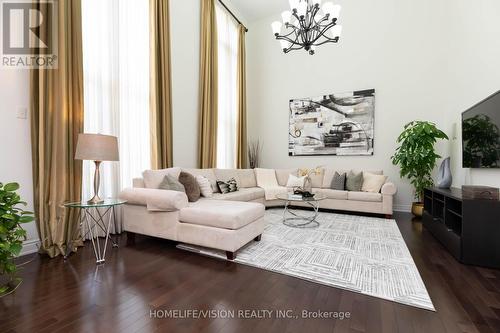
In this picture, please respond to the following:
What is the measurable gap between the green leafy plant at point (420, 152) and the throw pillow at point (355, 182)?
28.1 inches

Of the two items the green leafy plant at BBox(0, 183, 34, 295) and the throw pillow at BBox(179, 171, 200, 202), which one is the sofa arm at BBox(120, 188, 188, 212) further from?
the green leafy plant at BBox(0, 183, 34, 295)

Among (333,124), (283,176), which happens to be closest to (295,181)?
(283,176)

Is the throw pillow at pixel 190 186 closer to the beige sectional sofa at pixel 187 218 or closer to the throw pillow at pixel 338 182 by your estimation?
the beige sectional sofa at pixel 187 218

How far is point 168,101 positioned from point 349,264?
3340 mm

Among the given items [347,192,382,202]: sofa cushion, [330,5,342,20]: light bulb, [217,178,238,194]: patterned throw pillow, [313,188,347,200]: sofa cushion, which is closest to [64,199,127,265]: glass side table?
[217,178,238,194]: patterned throw pillow

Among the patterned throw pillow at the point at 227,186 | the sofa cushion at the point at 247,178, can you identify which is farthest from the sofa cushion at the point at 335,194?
the patterned throw pillow at the point at 227,186

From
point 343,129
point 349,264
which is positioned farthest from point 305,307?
point 343,129

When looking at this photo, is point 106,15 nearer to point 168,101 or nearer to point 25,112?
point 168,101

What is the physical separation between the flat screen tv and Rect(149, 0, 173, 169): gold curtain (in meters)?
4.04

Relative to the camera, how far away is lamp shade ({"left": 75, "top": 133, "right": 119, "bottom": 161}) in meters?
2.26

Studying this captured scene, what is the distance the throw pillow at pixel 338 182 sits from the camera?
465cm

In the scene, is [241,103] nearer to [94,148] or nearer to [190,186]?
[190,186]

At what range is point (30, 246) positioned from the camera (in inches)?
93.0

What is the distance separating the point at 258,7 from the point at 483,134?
5116 mm
